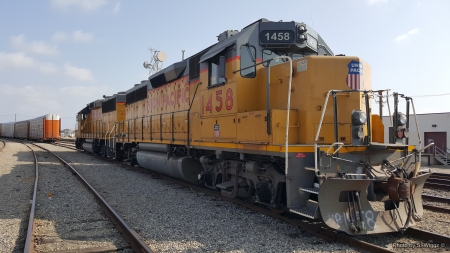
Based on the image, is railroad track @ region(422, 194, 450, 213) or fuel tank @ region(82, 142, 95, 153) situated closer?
railroad track @ region(422, 194, 450, 213)

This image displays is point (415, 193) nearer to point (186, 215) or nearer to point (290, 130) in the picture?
point (290, 130)

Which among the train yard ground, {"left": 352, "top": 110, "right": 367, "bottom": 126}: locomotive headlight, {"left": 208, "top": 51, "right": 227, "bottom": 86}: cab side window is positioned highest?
{"left": 208, "top": 51, "right": 227, "bottom": 86}: cab side window

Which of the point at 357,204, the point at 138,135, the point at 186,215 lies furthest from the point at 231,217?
the point at 138,135

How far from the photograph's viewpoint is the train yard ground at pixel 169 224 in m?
4.84

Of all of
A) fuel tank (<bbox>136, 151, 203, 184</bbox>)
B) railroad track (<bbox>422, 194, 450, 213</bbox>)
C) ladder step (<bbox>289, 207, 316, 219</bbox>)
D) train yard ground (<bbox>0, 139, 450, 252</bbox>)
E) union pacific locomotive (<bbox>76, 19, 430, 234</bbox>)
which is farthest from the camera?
fuel tank (<bbox>136, 151, 203, 184</bbox>)

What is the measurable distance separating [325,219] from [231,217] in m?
2.08

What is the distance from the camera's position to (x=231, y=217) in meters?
Result: 6.38

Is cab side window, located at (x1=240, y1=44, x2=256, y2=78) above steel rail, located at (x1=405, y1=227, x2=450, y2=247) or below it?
above

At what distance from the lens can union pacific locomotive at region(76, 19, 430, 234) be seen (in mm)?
5012

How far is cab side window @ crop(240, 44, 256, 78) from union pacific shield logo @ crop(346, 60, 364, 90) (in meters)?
1.74

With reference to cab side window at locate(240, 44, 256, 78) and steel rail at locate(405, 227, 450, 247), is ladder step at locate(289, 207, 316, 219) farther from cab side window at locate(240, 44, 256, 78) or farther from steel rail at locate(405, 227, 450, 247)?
cab side window at locate(240, 44, 256, 78)

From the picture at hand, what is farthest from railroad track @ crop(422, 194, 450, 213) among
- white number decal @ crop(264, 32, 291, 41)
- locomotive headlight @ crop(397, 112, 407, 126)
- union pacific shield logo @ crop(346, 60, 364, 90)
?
white number decal @ crop(264, 32, 291, 41)

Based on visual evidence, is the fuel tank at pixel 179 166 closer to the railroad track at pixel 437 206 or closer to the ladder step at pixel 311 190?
the ladder step at pixel 311 190

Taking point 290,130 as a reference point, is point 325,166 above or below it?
below
